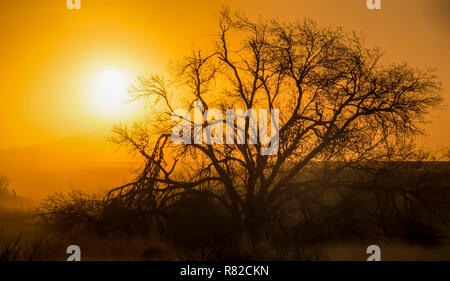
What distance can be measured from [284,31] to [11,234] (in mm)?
13083

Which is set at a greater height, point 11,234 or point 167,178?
point 167,178

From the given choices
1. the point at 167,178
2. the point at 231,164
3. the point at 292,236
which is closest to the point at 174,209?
the point at 167,178

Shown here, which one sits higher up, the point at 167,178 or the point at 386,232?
the point at 167,178

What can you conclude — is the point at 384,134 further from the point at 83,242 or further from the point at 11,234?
the point at 11,234

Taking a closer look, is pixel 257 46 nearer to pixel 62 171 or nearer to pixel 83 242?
pixel 83 242

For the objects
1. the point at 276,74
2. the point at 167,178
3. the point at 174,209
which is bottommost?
the point at 174,209

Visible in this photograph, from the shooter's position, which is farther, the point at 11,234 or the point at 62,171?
the point at 62,171

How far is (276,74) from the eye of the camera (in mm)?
14352

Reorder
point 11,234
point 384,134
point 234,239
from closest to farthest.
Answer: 1. point 234,239
2. point 384,134
3. point 11,234

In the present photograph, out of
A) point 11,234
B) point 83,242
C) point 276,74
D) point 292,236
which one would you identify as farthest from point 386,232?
point 11,234
